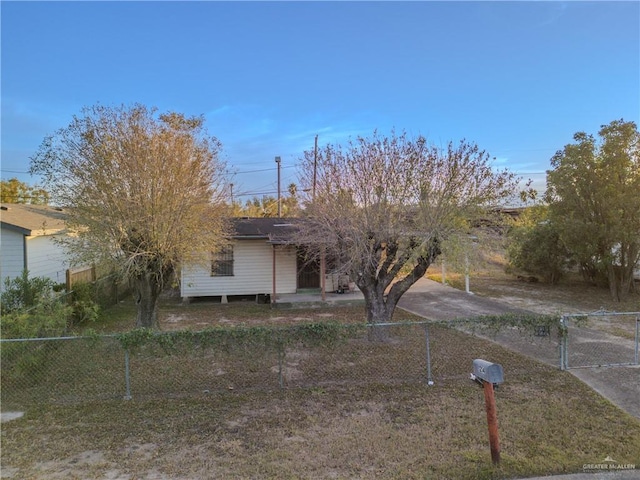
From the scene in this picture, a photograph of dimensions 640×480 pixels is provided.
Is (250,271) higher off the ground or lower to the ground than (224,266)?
lower

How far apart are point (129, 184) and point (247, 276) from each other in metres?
6.33

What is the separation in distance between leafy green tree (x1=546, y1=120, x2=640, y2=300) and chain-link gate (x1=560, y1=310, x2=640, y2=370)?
10.9 feet

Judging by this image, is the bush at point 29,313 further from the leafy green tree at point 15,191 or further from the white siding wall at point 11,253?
the leafy green tree at point 15,191

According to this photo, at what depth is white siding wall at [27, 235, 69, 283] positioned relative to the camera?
35.0 ft

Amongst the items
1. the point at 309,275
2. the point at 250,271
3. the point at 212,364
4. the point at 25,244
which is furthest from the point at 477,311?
the point at 25,244

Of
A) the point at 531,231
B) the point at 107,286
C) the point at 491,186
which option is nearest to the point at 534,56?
the point at 491,186

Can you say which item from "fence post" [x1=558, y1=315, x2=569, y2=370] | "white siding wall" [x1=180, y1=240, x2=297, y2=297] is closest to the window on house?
"white siding wall" [x1=180, y1=240, x2=297, y2=297]

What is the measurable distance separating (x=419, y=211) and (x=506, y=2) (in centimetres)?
592

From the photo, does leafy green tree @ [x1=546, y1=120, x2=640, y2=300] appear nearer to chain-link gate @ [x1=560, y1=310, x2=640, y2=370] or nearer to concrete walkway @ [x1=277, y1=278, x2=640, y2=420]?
chain-link gate @ [x1=560, y1=310, x2=640, y2=370]

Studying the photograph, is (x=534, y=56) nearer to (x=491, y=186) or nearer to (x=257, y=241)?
(x=491, y=186)

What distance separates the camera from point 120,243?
25.3 ft

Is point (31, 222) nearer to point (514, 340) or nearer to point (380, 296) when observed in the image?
point (380, 296)

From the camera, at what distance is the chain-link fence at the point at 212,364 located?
16.8ft

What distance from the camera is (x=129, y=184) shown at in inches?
292
